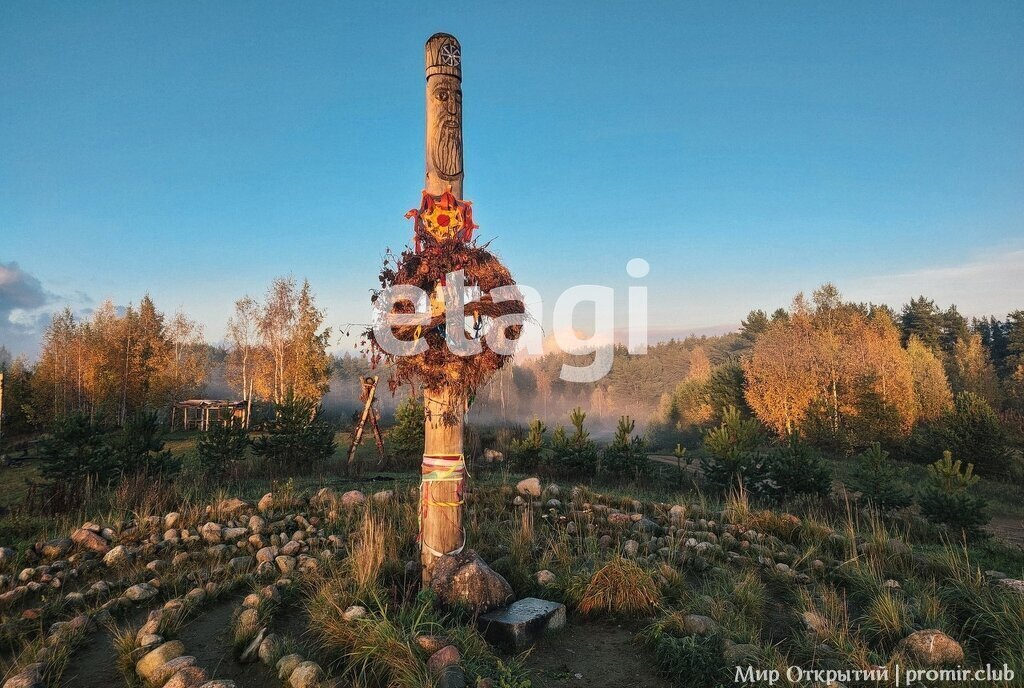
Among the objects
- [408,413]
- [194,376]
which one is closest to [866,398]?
[408,413]

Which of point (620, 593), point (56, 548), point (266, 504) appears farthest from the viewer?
point (266, 504)

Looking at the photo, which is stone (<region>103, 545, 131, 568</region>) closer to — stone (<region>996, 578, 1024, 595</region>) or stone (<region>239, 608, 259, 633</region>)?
stone (<region>239, 608, 259, 633</region>)

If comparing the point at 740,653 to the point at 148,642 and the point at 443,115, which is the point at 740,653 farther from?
the point at 443,115

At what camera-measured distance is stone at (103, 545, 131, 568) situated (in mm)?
5695

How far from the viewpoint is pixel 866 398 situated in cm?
2709

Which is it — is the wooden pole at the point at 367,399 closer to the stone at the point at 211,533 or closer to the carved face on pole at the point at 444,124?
the stone at the point at 211,533

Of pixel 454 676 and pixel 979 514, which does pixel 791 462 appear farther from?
pixel 454 676

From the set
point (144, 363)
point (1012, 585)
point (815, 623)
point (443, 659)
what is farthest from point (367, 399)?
point (144, 363)

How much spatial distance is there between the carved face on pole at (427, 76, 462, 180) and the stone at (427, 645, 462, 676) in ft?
12.5

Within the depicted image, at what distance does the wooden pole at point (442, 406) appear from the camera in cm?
488

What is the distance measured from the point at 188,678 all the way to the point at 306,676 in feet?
2.29

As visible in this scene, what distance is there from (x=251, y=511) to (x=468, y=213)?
17.7 ft

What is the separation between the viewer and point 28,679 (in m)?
3.43

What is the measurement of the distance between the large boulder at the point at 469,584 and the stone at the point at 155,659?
184 centimetres
